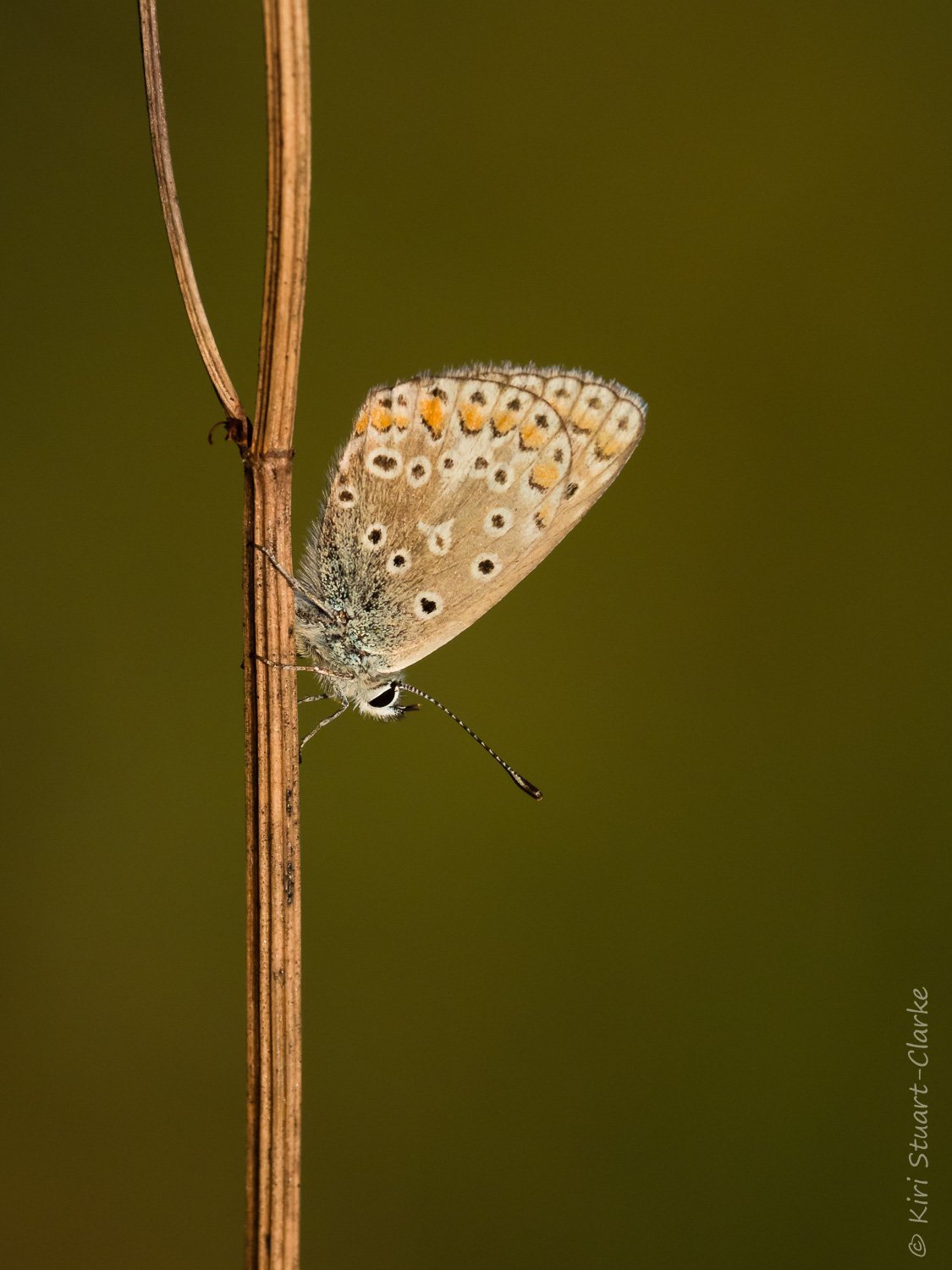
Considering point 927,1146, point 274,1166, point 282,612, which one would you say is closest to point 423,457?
point 282,612

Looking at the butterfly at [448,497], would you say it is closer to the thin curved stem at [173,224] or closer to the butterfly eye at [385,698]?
the butterfly eye at [385,698]

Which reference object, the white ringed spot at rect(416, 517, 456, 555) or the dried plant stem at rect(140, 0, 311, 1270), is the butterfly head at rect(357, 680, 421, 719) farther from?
the dried plant stem at rect(140, 0, 311, 1270)

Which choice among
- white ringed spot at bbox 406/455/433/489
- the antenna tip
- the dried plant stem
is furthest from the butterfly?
the dried plant stem

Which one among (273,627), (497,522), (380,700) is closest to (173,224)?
(273,627)

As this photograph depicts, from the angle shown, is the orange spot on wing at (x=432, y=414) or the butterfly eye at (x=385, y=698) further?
the butterfly eye at (x=385, y=698)

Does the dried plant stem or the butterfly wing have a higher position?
the butterfly wing

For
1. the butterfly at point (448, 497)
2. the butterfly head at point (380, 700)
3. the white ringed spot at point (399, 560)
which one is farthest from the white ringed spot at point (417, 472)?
the butterfly head at point (380, 700)

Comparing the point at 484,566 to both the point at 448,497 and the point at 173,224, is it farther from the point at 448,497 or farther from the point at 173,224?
the point at 173,224
